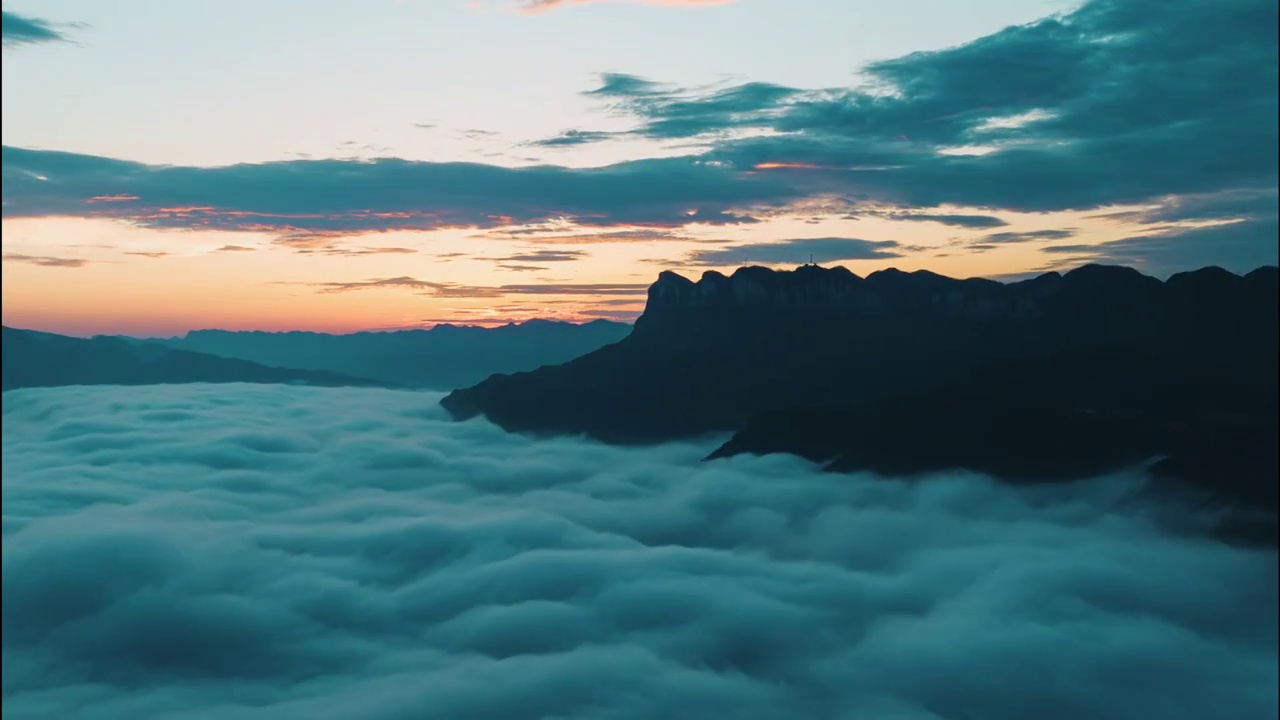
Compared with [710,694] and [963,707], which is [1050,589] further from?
[710,694]

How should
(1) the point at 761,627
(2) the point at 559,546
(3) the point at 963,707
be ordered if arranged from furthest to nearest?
(2) the point at 559,546, (1) the point at 761,627, (3) the point at 963,707

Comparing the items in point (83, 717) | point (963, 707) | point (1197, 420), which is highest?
point (1197, 420)

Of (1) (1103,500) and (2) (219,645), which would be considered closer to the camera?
(2) (219,645)

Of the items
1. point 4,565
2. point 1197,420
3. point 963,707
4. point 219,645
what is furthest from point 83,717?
point 1197,420

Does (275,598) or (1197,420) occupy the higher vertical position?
(1197,420)

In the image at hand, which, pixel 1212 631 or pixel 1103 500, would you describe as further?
pixel 1103 500

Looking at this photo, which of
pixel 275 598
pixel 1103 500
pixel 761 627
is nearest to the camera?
pixel 761 627

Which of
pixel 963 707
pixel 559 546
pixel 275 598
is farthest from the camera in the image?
pixel 559 546

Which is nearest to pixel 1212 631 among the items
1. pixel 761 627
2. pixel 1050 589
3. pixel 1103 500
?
pixel 1050 589

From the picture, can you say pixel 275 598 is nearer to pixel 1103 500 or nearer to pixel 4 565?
pixel 4 565
